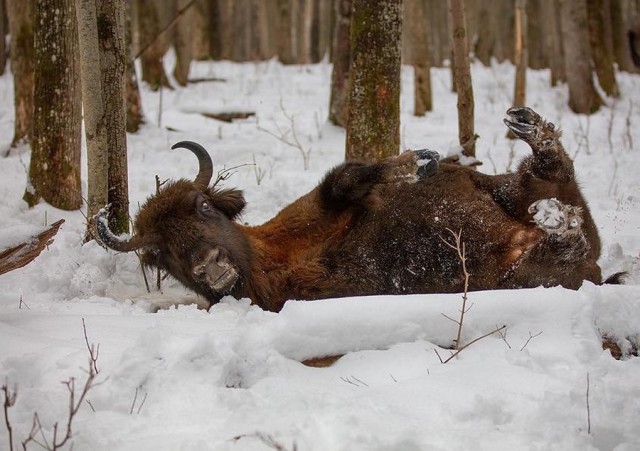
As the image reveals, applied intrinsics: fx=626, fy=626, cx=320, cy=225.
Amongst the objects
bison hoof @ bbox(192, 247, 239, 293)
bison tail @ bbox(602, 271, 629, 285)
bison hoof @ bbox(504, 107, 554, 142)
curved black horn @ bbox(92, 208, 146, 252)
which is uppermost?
bison hoof @ bbox(504, 107, 554, 142)

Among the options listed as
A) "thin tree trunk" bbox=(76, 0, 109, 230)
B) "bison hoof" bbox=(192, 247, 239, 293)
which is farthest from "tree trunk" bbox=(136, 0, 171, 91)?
"bison hoof" bbox=(192, 247, 239, 293)

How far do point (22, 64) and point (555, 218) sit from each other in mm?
8265

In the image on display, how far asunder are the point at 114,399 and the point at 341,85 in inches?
318

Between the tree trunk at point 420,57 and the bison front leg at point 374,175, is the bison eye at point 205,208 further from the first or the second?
the tree trunk at point 420,57

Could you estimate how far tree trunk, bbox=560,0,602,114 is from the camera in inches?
460

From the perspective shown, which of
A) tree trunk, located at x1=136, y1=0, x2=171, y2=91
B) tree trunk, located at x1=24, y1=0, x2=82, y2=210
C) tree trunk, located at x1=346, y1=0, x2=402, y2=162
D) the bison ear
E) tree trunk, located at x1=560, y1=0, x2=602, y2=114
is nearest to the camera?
the bison ear

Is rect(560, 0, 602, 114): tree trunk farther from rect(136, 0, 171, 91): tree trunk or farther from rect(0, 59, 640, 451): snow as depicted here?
rect(136, 0, 171, 91): tree trunk

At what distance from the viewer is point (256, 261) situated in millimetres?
4551

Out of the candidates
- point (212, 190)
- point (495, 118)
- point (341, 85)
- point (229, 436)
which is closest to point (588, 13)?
point (495, 118)

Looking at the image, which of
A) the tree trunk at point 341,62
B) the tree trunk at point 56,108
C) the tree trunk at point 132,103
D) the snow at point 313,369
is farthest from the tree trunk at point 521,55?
the tree trunk at point 56,108

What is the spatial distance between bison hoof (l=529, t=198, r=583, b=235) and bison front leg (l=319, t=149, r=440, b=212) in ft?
2.73

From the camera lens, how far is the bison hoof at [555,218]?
3.95 m

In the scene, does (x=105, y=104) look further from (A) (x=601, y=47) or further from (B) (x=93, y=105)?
(A) (x=601, y=47)

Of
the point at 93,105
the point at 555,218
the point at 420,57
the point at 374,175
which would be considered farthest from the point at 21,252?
the point at 420,57
